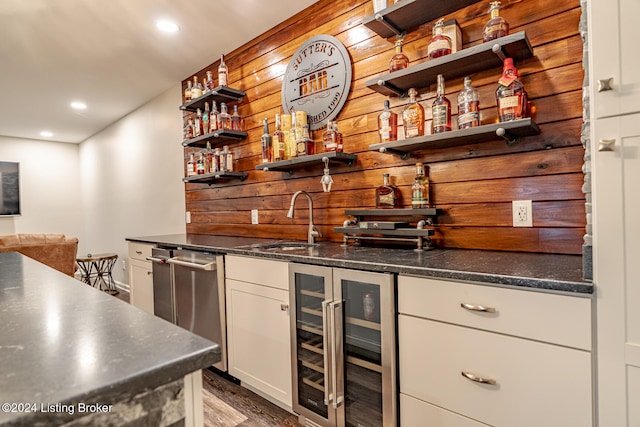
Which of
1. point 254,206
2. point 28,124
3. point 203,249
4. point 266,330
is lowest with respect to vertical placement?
point 266,330

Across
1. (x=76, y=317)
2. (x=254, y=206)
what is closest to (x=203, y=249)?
(x=254, y=206)

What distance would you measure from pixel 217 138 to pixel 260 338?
1.83m

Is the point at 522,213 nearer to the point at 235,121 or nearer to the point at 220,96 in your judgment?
the point at 235,121

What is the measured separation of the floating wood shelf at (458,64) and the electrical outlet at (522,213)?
646 mm

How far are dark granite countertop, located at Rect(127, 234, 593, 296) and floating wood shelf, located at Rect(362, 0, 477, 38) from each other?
1191 millimetres

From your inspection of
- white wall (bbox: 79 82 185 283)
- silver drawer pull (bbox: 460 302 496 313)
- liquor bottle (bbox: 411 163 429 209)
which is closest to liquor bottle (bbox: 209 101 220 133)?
white wall (bbox: 79 82 185 283)

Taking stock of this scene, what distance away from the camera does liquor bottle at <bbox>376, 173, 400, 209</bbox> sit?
1992mm

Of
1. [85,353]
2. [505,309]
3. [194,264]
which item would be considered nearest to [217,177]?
[194,264]

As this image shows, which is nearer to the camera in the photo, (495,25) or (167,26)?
(495,25)

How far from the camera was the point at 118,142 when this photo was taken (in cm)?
Result: 515

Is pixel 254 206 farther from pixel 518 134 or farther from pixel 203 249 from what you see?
pixel 518 134

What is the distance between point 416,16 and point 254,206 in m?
1.82

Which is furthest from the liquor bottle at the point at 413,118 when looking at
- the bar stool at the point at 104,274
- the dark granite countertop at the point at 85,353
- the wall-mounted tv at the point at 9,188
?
the wall-mounted tv at the point at 9,188

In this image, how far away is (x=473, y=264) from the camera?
1349 mm
